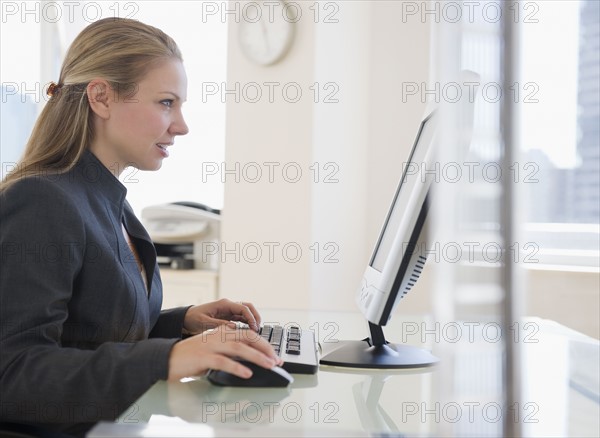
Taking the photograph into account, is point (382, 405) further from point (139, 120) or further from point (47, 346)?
point (139, 120)

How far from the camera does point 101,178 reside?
1203mm

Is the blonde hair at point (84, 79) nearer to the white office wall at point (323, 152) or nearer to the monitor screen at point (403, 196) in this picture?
the monitor screen at point (403, 196)

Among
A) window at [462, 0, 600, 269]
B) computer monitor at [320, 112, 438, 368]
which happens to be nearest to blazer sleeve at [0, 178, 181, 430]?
computer monitor at [320, 112, 438, 368]

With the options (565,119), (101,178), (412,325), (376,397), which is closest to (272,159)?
(412,325)

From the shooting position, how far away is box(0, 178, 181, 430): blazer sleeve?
84 cm

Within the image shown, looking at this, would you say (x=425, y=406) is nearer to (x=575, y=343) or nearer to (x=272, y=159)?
(x=575, y=343)

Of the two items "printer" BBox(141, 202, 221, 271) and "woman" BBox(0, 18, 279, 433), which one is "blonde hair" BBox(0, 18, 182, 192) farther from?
"printer" BBox(141, 202, 221, 271)

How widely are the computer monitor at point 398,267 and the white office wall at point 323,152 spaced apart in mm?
1777

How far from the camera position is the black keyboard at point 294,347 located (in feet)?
3.30

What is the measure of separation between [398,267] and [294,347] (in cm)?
22

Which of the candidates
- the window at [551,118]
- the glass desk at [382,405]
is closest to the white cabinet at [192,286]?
the glass desk at [382,405]

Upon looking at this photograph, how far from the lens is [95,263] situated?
1043 millimetres

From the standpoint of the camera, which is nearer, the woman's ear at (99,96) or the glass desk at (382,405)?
the glass desk at (382,405)

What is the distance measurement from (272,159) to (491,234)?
2.60 metres
